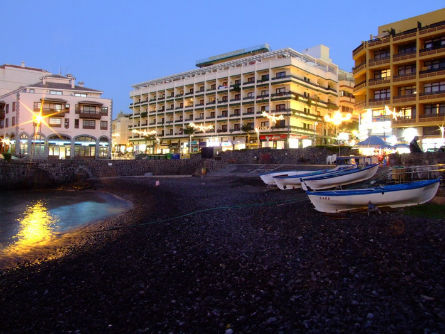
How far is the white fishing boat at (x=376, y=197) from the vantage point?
12336 millimetres

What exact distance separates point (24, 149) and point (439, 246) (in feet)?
248

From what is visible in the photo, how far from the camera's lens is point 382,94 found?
52.2 meters

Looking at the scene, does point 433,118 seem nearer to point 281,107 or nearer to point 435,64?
point 435,64

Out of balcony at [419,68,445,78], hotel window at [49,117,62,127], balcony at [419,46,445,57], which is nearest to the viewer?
balcony at [419,46,445,57]

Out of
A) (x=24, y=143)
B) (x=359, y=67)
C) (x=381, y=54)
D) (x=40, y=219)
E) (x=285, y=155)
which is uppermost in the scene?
(x=381, y=54)

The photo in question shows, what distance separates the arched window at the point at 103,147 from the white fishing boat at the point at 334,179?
197ft

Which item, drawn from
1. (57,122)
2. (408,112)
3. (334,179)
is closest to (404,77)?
(408,112)

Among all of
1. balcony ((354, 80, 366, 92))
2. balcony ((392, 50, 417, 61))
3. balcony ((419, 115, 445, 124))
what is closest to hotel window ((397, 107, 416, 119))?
balcony ((419, 115, 445, 124))

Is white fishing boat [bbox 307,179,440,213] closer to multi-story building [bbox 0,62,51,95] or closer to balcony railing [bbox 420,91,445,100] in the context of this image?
balcony railing [bbox 420,91,445,100]

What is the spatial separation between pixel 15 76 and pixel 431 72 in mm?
95895

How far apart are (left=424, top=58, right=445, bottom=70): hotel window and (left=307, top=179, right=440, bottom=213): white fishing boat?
45113mm

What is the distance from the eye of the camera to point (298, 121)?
2820 inches

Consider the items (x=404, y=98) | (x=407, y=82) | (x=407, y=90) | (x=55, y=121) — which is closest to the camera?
(x=407, y=82)

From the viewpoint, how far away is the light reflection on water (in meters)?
13.0
